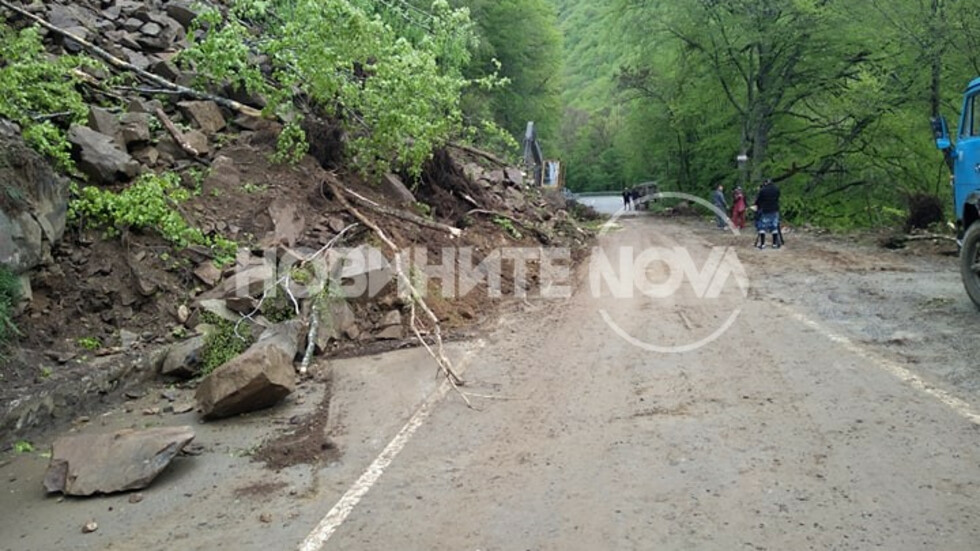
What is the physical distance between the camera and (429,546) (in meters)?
4.15

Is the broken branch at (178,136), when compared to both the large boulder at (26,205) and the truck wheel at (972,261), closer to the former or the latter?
the large boulder at (26,205)

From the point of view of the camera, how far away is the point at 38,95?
31.1 ft

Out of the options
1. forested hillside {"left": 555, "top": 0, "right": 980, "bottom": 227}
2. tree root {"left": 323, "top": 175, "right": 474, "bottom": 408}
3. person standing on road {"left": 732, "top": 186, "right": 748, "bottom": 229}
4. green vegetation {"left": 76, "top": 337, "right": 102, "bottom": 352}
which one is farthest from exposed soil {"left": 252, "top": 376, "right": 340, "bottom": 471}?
person standing on road {"left": 732, "top": 186, "right": 748, "bottom": 229}

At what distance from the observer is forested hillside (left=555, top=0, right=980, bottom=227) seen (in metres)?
21.7

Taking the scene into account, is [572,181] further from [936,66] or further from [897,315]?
[897,315]

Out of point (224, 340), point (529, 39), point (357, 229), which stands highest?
point (529, 39)

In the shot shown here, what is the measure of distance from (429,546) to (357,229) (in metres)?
7.90

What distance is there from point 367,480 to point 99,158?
6.66m

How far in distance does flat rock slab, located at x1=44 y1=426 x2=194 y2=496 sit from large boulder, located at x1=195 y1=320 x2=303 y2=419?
890 mm

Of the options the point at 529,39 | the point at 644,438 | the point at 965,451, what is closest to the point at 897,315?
the point at 965,451

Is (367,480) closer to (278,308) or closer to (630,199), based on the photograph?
(278,308)

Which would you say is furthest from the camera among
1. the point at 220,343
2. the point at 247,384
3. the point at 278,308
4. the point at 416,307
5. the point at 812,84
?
the point at 812,84

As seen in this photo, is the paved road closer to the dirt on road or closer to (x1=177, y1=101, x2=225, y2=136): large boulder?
the dirt on road

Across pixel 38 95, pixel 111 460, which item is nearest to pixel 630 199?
pixel 38 95
